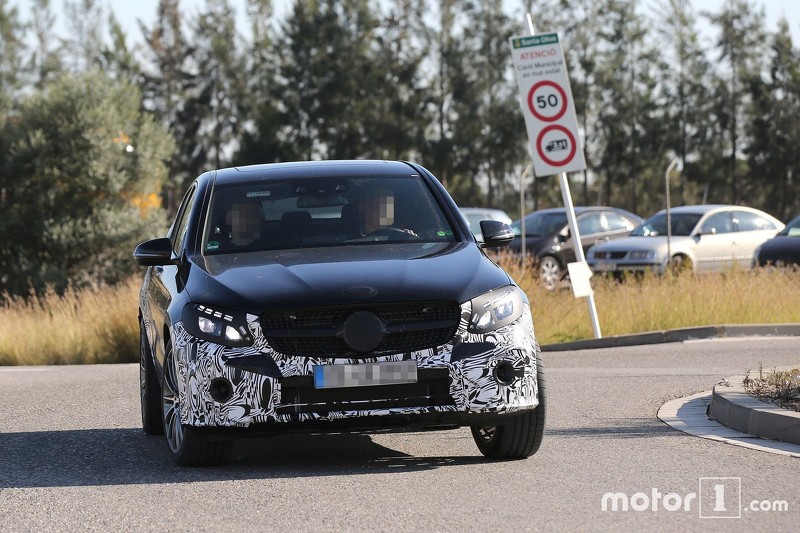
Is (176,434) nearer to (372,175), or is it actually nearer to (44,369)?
(372,175)

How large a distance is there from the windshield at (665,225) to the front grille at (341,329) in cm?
2230

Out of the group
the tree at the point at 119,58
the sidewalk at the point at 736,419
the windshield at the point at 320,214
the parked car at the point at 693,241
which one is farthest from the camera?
the tree at the point at 119,58

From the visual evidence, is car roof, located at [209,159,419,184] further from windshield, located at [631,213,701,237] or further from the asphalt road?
windshield, located at [631,213,701,237]

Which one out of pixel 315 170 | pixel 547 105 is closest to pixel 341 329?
pixel 315 170

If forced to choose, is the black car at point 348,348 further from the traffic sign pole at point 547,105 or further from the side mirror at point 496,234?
the traffic sign pole at point 547,105

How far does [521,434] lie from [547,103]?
962 cm

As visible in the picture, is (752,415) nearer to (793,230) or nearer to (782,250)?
(782,250)

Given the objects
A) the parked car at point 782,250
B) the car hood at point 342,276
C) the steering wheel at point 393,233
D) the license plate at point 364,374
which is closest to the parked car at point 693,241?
the parked car at point 782,250

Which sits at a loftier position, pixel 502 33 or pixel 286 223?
pixel 502 33

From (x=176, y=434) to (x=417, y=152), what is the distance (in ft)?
246

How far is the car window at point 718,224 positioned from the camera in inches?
1148

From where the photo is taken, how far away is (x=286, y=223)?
8.66m

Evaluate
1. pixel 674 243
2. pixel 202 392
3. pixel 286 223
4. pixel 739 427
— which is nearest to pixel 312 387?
pixel 202 392

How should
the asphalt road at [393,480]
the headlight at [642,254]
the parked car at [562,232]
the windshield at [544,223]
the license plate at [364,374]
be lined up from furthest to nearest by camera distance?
the windshield at [544,223] → the parked car at [562,232] → the headlight at [642,254] → the license plate at [364,374] → the asphalt road at [393,480]
